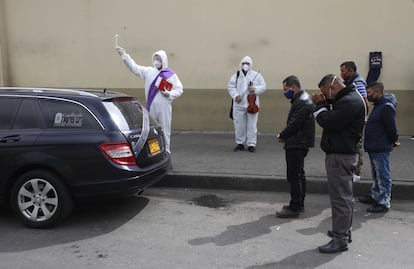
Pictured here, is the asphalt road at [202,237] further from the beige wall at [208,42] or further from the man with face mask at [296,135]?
the beige wall at [208,42]

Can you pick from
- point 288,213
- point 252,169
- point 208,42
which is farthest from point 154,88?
point 208,42

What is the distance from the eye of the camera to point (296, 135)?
5281 millimetres

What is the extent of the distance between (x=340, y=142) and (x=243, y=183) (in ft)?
8.79

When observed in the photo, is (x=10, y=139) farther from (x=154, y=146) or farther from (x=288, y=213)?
(x=288, y=213)

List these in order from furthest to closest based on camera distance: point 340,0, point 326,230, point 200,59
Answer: point 200,59, point 340,0, point 326,230

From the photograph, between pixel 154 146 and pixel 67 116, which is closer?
pixel 67 116

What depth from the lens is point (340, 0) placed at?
31.2ft

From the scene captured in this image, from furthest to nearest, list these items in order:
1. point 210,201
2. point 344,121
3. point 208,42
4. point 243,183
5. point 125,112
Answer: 1. point 208,42
2. point 243,183
3. point 210,201
4. point 125,112
5. point 344,121

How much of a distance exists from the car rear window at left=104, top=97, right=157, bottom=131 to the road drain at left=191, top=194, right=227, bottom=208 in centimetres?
140

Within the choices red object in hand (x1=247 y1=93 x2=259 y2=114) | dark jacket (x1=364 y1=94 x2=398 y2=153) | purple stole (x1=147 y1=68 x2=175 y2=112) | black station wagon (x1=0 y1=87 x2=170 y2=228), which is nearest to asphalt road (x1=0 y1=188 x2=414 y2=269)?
black station wagon (x1=0 y1=87 x2=170 y2=228)

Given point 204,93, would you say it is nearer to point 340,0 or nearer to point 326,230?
point 340,0

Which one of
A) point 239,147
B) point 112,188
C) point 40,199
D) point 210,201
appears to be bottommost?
point 210,201

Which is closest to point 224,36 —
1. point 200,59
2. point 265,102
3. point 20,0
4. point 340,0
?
point 200,59

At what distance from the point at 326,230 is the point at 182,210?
181 cm
